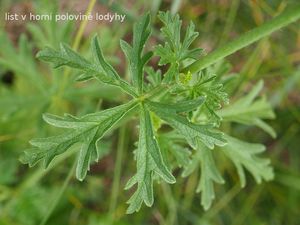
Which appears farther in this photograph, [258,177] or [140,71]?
[258,177]

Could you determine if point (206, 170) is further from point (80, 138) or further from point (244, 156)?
point (80, 138)

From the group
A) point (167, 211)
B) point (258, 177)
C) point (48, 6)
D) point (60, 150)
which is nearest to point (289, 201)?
point (167, 211)

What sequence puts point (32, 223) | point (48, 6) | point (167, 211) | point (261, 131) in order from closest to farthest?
point (48, 6) < point (32, 223) < point (167, 211) < point (261, 131)

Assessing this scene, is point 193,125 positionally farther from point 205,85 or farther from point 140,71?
point 140,71

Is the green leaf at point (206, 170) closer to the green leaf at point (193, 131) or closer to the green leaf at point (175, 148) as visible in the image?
the green leaf at point (175, 148)

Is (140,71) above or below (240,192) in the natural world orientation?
above

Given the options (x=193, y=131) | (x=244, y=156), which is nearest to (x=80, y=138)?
(x=193, y=131)
